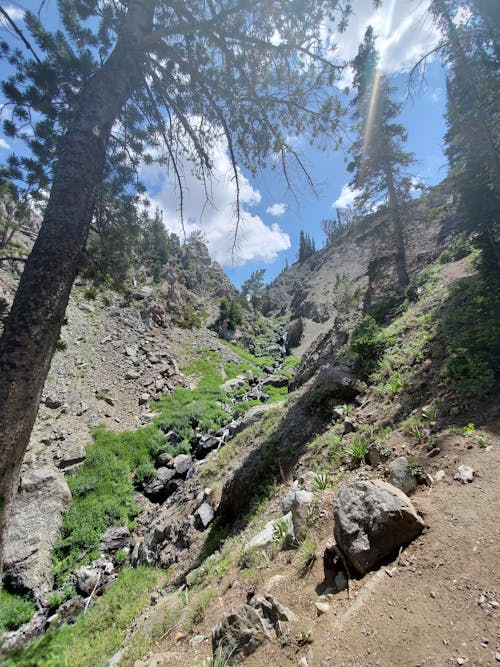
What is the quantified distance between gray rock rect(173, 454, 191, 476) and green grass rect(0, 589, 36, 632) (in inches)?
225

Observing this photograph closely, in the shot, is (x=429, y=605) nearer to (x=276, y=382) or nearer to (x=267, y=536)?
(x=267, y=536)

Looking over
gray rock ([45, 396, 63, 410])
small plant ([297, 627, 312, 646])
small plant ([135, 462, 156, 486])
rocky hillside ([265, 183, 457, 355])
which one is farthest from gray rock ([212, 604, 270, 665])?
gray rock ([45, 396, 63, 410])

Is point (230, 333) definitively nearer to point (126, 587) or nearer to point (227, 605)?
point (126, 587)

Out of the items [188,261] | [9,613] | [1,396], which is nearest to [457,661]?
[1,396]

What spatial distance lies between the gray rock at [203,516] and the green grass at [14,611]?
14.8ft

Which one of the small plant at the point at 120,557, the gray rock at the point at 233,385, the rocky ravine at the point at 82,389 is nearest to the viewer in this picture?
the rocky ravine at the point at 82,389

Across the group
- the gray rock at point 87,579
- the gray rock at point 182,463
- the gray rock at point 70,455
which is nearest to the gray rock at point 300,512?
the gray rock at point 87,579

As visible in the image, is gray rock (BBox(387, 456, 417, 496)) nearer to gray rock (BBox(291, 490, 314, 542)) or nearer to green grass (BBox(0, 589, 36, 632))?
gray rock (BBox(291, 490, 314, 542))

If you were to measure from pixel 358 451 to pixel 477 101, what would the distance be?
12.8m

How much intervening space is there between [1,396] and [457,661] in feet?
12.7

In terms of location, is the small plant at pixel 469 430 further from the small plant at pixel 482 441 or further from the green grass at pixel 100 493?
the green grass at pixel 100 493

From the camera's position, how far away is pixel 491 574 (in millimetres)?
2234

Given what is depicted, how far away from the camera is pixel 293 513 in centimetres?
417

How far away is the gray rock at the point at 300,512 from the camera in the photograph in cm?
390
